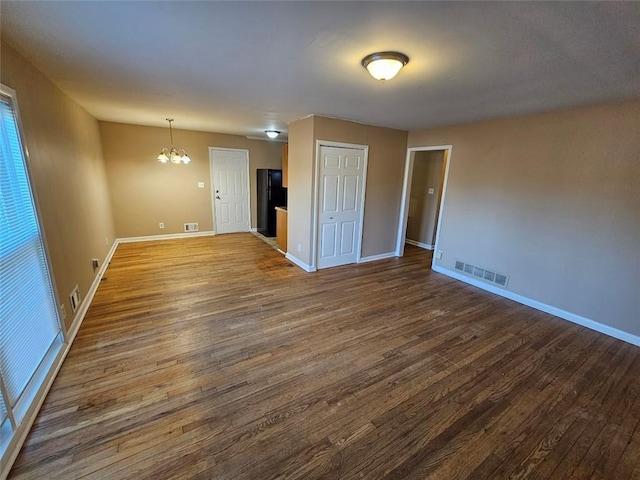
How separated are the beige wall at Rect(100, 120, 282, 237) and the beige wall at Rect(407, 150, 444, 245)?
13.4 ft

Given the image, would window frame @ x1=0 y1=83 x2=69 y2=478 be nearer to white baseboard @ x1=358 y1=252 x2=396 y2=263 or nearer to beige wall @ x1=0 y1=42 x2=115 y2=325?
beige wall @ x1=0 y1=42 x2=115 y2=325

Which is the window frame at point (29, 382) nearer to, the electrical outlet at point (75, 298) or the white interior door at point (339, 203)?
the electrical outlet at point (75, 298)

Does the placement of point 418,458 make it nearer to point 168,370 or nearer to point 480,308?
point 168,370

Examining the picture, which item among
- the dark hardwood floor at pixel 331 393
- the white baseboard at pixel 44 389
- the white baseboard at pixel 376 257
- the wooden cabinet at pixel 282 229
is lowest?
the dark hardwood floor at pixel 331 393

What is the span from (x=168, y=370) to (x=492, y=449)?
2413 millimetres

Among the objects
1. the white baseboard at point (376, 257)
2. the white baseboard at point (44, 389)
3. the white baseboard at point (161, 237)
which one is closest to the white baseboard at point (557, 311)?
the white baseboard at point (376, 257)

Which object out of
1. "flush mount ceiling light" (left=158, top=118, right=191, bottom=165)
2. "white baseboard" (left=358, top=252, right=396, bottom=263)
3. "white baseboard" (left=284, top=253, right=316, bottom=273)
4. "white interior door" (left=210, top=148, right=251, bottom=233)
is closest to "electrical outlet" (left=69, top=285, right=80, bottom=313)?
"white baseboard" (left=284, top=253, right=316, bottom=273)

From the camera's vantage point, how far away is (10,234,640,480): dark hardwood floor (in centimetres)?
155

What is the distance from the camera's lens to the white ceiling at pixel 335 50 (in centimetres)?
143

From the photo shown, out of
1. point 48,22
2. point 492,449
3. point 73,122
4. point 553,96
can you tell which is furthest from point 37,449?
point 553,96

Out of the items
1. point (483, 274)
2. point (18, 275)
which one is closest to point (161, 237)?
point (18, 275)

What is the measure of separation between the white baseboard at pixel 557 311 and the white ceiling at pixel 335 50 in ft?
7.88

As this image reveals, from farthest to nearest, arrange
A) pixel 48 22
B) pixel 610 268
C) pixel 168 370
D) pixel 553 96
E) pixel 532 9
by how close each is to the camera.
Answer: pixel 610 268
pixel 553 96
pixel 168 370
pixel 48 22
pixel 532 9

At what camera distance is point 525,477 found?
1512 mm
